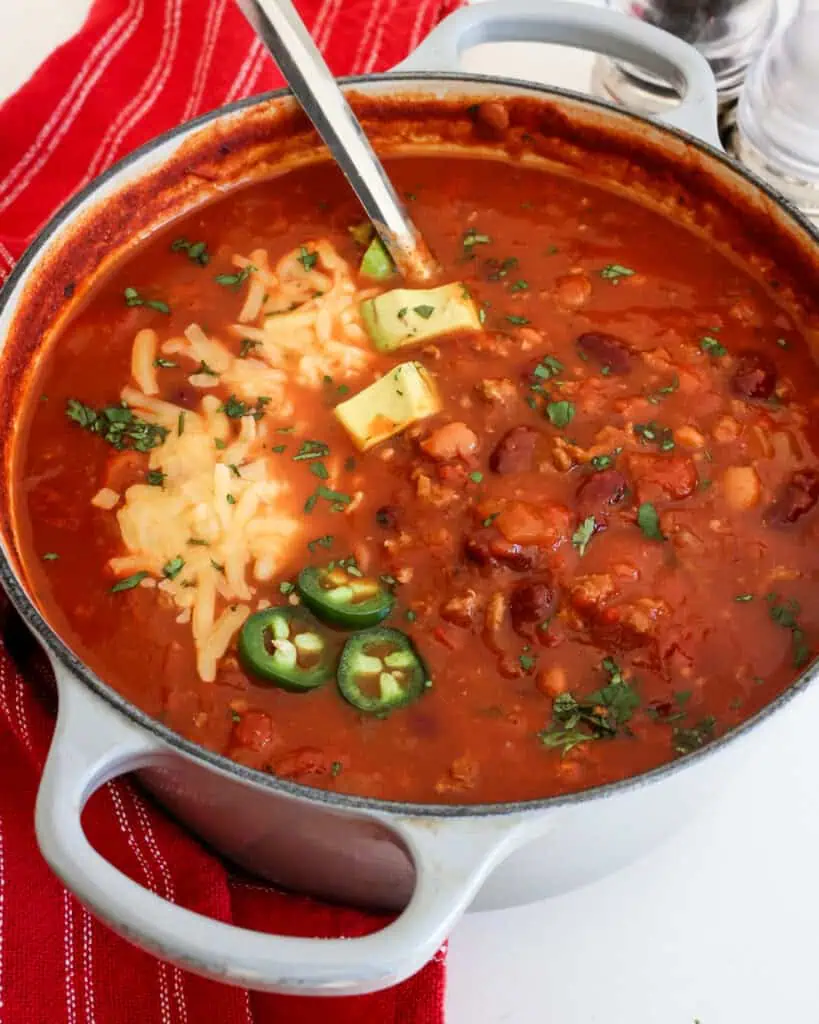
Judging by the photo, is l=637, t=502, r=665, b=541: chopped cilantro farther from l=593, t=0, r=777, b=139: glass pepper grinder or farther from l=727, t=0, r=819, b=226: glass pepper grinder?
l=593, t=0, r=777, b=139: glass pepper grinder

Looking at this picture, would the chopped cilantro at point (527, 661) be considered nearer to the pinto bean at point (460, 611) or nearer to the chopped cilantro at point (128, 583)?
the pinto bean at point (460, 611)

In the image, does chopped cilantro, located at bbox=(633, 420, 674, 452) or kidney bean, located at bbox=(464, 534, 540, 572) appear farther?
chopped cilantro, located at bbox=(633, 420, 674, 452)

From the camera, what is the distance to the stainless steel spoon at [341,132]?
92.6 inches

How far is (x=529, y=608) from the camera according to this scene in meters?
1.96

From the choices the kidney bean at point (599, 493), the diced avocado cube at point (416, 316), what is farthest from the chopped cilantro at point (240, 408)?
the kidney bean at point (599, 493)

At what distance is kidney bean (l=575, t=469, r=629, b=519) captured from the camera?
6.91 ft

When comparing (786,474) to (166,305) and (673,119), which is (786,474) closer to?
(673,119)

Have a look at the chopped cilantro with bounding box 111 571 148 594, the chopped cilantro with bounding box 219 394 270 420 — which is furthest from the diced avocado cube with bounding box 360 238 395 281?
the chopped cilantro with bounding box 111 571 148 594

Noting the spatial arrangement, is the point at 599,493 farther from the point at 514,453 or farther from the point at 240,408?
the point at 240,408

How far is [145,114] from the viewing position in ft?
9.58

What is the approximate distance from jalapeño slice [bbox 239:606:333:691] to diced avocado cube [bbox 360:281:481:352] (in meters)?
0.66

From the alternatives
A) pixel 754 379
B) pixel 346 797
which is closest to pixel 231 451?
pixel 346 797

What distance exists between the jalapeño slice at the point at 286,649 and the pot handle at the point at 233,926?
339 mm

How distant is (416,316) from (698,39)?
50.6 inches
